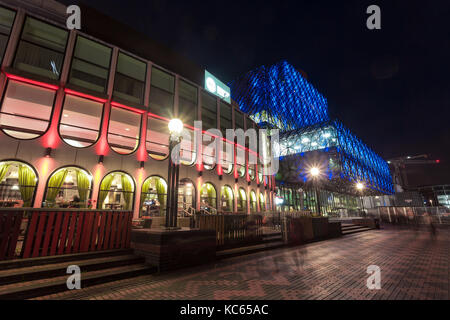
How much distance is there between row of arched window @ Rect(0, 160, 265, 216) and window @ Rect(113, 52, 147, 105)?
21.3 ft

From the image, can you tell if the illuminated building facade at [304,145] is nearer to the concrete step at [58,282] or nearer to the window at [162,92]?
the window at [162,92]

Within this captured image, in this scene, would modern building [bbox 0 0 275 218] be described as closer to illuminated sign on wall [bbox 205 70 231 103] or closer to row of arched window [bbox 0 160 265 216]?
row of arched window [bbox 0 160 265 216]

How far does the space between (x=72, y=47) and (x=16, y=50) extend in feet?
9.52

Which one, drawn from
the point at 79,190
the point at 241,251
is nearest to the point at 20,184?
the point at 79,190

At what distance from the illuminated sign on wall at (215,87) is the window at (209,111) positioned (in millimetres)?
2774

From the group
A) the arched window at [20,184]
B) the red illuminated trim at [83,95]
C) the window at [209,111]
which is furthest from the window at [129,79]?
the arched window at [20,184]

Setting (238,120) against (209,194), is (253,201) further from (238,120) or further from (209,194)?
(238,120)

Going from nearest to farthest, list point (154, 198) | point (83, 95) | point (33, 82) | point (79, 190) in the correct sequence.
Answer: point (33, 82) → point (79, 190) → point (83, 95) → point (154, 198)

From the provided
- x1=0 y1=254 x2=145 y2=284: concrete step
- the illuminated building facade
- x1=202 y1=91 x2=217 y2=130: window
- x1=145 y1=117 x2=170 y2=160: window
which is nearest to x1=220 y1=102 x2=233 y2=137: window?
x1=202 y1=91 x2=217 y2=130: window

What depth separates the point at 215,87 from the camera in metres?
26.0

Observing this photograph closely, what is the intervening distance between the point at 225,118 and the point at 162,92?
845 cm

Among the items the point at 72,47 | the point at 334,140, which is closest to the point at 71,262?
the point at 72,47

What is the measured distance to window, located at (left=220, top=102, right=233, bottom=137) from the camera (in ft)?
74.5

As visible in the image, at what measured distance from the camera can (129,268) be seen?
520cm
